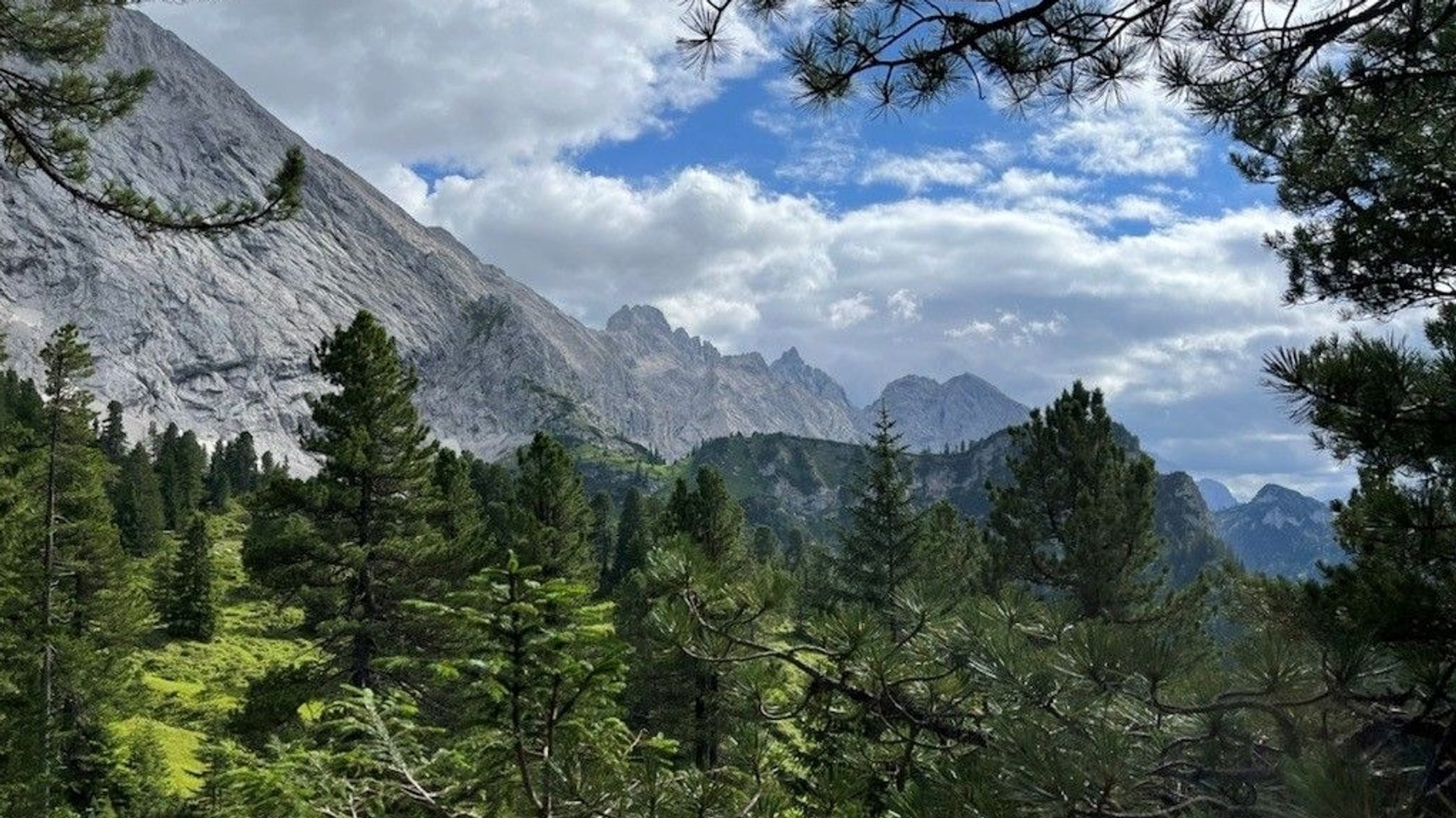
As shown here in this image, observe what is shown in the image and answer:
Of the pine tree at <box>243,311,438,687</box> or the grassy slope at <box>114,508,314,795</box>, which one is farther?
the grassy slope at <box>114,508,314,795</box>

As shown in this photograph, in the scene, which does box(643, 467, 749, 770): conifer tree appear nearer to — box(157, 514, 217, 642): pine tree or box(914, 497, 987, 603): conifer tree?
box(914, 497, 987, 603): conifer tree

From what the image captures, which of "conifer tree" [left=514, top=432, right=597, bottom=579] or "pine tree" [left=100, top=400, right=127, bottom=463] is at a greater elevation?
"pine tree" [left=100, top=400, right=127, bottom=463]

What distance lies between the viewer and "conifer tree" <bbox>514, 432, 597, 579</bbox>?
2433cm

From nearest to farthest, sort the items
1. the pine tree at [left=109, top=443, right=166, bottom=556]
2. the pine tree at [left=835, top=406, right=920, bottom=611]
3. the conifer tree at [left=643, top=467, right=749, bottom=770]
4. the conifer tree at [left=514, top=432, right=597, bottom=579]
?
1. the conifer tree at [left=643, top=467, right=749, bottom=770]
2. the conifer tree at [left=514, top=432, right=597, bottom=579]
3. the pine tree at [left=835, top=406, right=920, bottom=611]
4. the pine tree at [left=109, top=443, right=166, bottom=556]

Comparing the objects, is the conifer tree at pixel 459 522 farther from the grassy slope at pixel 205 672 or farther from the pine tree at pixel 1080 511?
the pine tree at pixel 1080 511

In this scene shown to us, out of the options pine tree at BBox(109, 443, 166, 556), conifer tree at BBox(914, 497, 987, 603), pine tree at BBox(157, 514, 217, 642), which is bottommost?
pine tree at BBox(157, 514, 217, 642)

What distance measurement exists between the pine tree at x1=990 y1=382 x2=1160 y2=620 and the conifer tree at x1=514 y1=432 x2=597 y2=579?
450 inches

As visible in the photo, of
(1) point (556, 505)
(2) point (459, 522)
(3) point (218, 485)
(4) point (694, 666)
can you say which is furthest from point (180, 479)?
(4) point (694, 666)

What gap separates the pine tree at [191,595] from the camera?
4806cm

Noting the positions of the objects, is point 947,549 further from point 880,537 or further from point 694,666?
point 694,666

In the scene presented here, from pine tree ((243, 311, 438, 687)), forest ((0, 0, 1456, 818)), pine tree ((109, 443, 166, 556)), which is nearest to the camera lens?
forest ((0, 0, 1456, 818))

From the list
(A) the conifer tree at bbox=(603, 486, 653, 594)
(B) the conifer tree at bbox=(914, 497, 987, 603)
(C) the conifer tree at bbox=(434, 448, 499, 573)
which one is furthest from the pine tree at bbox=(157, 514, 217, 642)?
(B) the conifer tree at bbox=(914, 497, 987, 603)

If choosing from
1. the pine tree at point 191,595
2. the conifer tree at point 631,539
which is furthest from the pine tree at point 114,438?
the conifer tree at point 631,539

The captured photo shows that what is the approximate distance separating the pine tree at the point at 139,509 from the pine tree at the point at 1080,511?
63486mm
